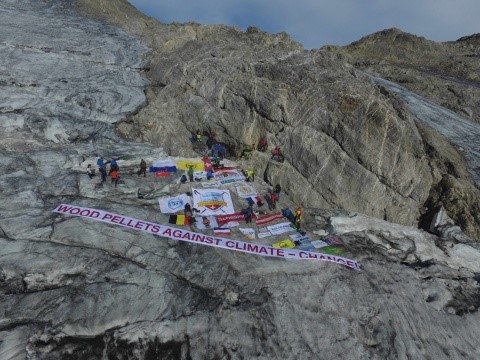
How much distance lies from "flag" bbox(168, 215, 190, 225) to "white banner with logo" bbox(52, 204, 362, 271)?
30.1 inches

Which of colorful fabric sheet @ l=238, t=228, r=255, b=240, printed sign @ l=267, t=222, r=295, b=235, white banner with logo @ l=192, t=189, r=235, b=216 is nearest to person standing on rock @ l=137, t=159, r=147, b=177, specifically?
white banner with logo @ l=192, t=189, r=235, b=216

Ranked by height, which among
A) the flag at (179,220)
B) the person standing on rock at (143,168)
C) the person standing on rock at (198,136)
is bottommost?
the flag at (179,220)

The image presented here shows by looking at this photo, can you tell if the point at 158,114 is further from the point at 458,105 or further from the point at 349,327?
the point at 458,105

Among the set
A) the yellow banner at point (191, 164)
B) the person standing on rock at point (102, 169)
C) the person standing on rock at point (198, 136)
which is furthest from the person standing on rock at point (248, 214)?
the person standing on rock at point (198, 136)

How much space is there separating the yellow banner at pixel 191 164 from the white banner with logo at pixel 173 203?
120 inches

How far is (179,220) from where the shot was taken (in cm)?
1816

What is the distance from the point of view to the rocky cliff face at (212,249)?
43.4ft

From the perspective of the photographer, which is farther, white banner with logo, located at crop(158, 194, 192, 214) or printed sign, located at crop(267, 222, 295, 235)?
printed sign, located at crop(267, 222, 295, 235)

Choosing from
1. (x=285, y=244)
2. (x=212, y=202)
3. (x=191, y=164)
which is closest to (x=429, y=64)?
(x=191, y=164)

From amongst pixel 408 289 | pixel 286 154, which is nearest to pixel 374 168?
pixel 286 154

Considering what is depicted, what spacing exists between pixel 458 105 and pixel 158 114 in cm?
3152

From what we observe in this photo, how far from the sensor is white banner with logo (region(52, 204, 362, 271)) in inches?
656

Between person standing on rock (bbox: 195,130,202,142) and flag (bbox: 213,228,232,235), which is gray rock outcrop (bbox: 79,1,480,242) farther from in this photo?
flag (bbox: 213,228,232,235)

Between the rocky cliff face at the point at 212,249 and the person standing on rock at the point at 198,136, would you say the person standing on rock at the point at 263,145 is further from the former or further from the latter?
the person standing on rock at the point at 198,136
